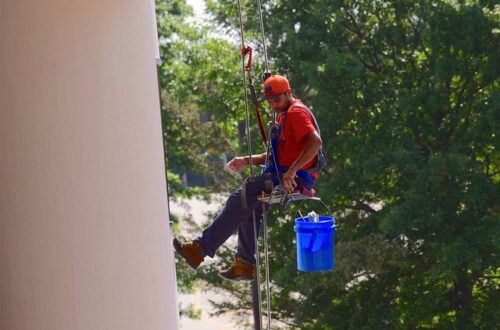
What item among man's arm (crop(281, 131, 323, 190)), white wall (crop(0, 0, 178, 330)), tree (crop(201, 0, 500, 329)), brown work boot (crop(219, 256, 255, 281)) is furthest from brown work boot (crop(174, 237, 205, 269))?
tree (crop(201, 0, 500, 329))

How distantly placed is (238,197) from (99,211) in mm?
1796

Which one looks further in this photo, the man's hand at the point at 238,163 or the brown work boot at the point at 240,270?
the brown work boot at the point at 240,270

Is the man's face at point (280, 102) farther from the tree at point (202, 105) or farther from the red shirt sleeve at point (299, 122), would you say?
the tree at point (202, 105)

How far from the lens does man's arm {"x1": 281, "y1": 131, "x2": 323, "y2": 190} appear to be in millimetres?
6047

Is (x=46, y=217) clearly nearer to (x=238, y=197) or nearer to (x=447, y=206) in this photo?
(x=238, y=197)

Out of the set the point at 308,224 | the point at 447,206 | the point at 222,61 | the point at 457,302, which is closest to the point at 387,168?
the point at 447,206

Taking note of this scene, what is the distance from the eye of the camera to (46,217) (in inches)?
183

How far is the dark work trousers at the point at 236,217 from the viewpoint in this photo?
632 centimetres

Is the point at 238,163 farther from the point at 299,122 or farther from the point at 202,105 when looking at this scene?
the point at 202,105

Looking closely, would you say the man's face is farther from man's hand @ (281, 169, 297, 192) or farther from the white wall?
the white wall

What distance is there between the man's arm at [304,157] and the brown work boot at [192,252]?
78cm

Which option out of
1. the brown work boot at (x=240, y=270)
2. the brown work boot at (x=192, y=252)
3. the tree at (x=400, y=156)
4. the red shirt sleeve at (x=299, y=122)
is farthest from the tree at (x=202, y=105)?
the red shirt sleeve at (x=299, y=122)

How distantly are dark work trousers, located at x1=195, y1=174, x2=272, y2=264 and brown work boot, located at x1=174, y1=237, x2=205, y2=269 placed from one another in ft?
0.13

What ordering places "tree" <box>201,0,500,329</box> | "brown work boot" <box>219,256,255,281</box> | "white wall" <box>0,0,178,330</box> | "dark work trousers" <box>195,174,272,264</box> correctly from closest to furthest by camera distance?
"white wall" <box>0,0,178,330</box> → "dark work trousers" <box>195,174,272,264</box> → "brown work boot" <box>219,256,255,281</box> → "tree" <box>201,0,500,329</box>
